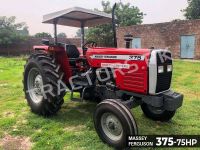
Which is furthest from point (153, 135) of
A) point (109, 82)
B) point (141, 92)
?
point (109, 82)

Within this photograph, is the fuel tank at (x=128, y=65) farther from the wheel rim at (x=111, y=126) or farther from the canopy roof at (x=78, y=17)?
the canopy roof at (x=78, y=17)

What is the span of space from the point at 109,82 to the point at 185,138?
1.61 metres

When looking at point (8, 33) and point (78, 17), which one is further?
point (8, 33)

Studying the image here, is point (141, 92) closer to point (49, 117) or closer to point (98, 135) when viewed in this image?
point (98, 135)

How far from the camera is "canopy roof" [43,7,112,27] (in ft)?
17.3

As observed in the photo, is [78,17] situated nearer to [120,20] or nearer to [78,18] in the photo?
[78,18]

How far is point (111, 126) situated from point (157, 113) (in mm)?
1363

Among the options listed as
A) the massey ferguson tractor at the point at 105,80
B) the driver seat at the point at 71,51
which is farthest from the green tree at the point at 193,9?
the driver seat at the point at 71,51

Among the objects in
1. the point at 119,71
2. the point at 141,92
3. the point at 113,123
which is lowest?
the point at 113,123

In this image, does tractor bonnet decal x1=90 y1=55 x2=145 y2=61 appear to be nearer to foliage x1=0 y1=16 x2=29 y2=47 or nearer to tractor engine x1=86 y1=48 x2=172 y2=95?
tractor engine x1=86 y1=48 x2=172 y2=95

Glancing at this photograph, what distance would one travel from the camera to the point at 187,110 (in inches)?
237

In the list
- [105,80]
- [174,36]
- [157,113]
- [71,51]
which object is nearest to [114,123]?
[105,80]

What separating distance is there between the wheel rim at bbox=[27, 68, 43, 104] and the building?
14.3 m

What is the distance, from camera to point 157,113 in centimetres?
527
